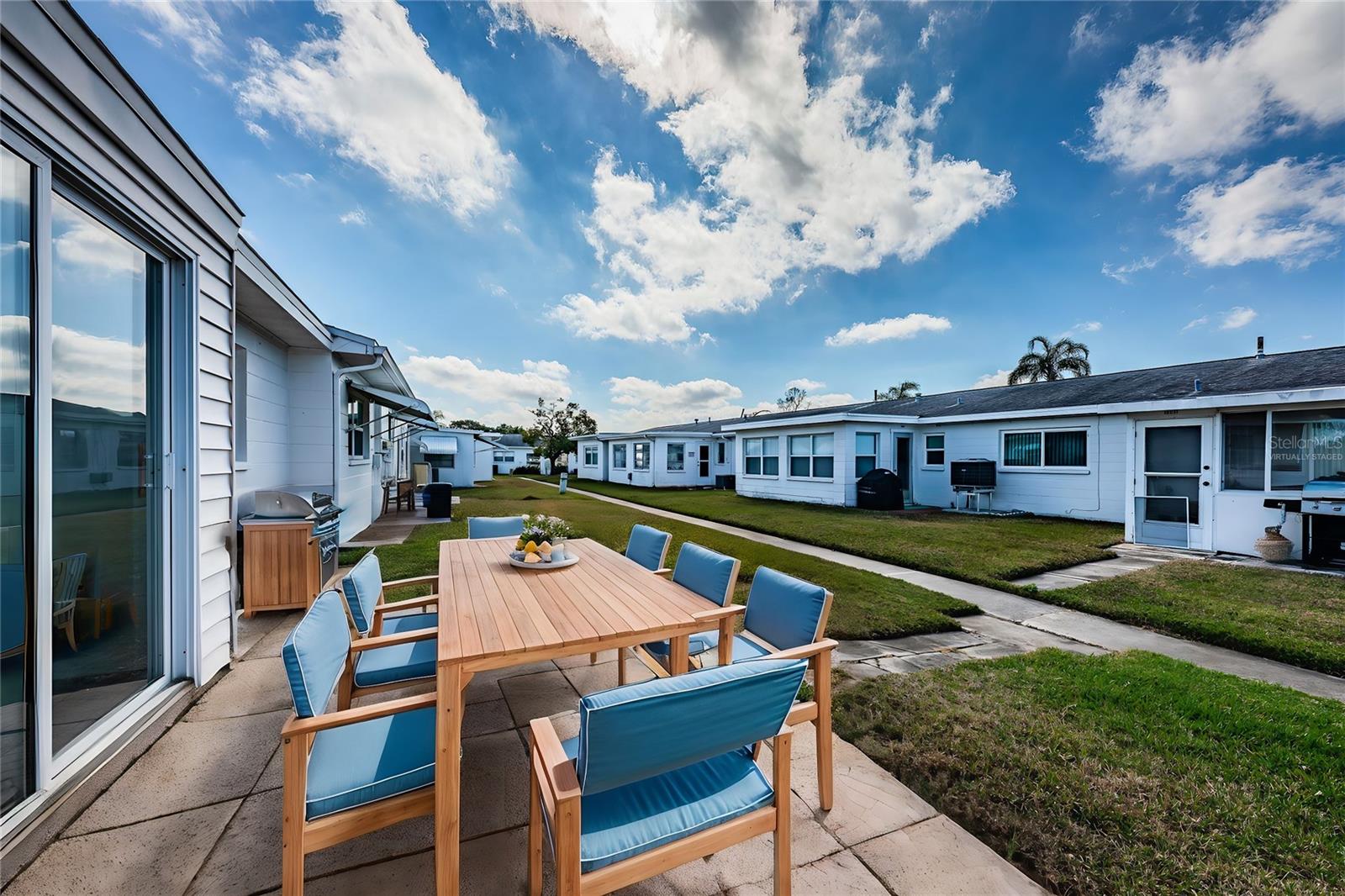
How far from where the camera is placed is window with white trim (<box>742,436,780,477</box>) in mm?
15391

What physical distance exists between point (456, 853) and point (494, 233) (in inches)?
428

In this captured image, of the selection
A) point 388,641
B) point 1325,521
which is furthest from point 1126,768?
point 1325,521

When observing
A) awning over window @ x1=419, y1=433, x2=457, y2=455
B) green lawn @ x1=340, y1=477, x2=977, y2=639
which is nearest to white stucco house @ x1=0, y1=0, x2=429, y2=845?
green lawn @ x1=340, y1=477, x2=977, y2=639

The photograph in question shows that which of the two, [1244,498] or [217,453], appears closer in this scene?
[217,453]

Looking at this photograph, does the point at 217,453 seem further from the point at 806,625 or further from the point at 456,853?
the point at 806,625

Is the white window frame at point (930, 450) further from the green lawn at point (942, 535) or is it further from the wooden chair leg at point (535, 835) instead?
the wooden chair leg at point (535, 835)

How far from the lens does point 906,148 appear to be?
31.5 ft

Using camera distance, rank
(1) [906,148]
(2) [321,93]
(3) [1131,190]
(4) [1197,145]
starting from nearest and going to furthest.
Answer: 1. (2) [321,93]
2. (4) [1197,145]
3. (1) [906,148]
4. (3) [1131,190]

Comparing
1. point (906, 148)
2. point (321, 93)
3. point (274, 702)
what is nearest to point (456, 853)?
point (274, 702)

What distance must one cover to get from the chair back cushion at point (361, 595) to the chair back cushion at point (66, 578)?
101 centimetres

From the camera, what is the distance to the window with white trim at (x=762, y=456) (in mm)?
15391

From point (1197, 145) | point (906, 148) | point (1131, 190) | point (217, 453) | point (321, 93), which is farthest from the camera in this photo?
point (1131, 190)

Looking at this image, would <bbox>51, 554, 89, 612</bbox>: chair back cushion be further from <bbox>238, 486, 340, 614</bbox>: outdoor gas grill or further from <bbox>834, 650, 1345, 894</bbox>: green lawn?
<bbox>834, 650, 1345, 894</bbox>: green lawn

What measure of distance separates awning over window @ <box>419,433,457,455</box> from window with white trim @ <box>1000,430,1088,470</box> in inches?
824
